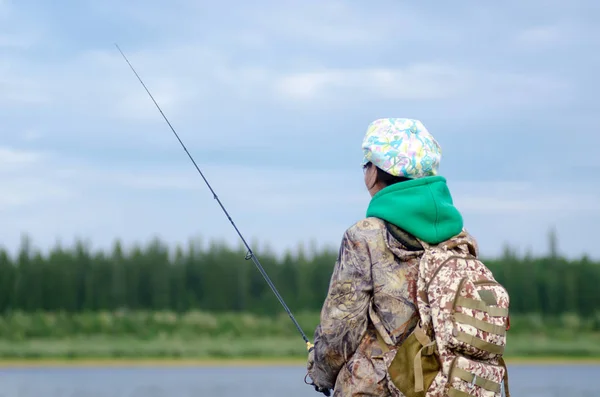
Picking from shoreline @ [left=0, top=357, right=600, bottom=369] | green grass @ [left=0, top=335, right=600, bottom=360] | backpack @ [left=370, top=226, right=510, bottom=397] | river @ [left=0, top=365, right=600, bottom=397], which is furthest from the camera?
green grass @ [left=0, top=335, right=600, bottom=360]

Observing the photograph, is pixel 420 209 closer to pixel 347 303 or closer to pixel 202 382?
pixel 347 303

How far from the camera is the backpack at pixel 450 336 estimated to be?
9.55 feet

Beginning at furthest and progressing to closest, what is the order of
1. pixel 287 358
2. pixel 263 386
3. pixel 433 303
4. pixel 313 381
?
pixel 287 358 → pixel 263 386 → pixel 313 381 → pixel 433 303

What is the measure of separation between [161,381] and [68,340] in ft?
26.0

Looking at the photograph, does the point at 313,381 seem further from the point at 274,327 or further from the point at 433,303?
the point at 274,327

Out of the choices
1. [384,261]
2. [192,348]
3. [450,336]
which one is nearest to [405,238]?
[384,261]

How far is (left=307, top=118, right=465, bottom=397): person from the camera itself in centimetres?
299

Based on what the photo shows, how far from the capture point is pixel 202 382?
687 inches

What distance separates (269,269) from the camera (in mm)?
25422

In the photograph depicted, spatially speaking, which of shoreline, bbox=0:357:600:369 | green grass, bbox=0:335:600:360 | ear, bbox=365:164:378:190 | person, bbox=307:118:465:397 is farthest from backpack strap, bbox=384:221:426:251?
green grass, bbox=0:335:600:360

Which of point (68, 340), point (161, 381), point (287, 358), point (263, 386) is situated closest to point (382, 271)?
point (263, 386)

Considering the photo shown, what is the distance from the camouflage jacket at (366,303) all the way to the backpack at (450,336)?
5 centimetres

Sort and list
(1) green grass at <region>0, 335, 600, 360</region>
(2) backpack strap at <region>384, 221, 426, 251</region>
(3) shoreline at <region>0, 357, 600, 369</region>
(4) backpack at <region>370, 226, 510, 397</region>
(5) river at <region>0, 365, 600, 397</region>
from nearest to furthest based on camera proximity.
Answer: (4) backpack at <region>370, 226, 510, 397</region>
(2) backpack strap at <region>384, 221, 426, 251</region>
(5) river at <region>0, 365, 600, 397</region>
(3) shoreline at <region>0, 357, 600, 369</region>
(1) green grass at <region>0, 335, 600, 360</region>

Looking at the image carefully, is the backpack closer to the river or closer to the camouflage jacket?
the camouflage jacket
